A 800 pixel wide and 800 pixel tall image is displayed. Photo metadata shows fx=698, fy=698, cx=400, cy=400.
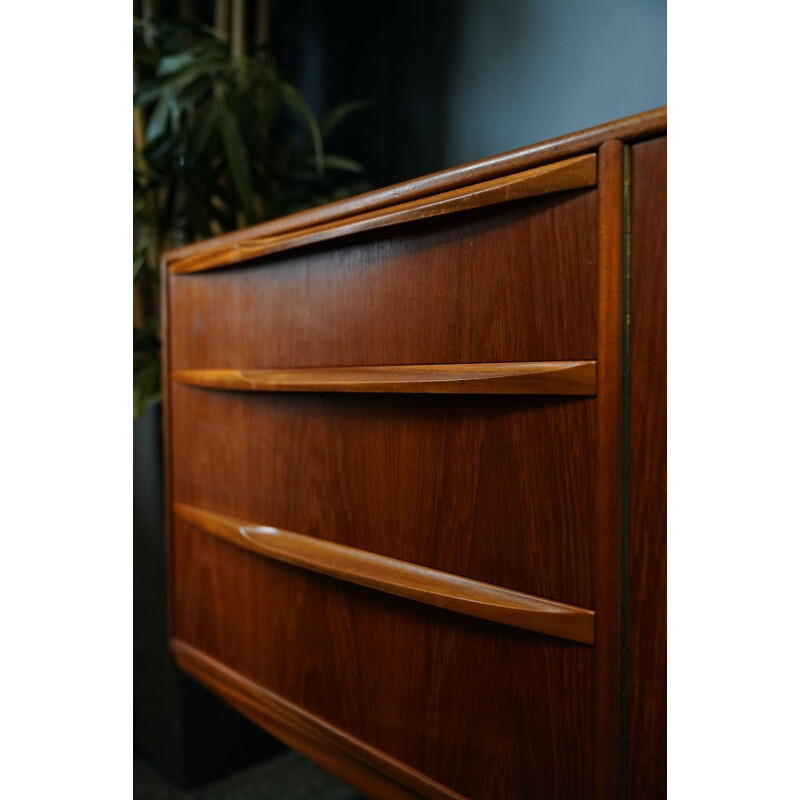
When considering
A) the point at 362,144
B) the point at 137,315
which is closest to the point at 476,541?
the point at 362,144

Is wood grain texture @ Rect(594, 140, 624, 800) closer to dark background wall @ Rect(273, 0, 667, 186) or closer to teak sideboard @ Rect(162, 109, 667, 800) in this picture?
teak sideboard @ Rect(162, 109, 667, 800)

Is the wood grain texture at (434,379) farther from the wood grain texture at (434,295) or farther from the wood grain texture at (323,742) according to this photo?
the wood grain texture at (323,742)

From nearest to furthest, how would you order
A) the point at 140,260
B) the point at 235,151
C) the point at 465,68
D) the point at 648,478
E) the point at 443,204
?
the point at 648,478
the point at 443,204
the point at 465,68
the point at 235,151
the point at 140,260

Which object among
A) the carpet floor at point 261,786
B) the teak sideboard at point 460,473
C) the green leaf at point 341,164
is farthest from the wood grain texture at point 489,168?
the carpet floor at point 261,786

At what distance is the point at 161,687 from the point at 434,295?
945 mm

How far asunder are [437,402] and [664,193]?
27cm

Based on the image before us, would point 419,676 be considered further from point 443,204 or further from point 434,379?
point 443,204

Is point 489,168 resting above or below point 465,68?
below

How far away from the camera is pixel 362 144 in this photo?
1.36m

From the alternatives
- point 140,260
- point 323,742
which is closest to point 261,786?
point 323,742

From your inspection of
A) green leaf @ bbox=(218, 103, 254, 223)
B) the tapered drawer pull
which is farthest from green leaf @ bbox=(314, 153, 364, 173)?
the tapered drawer pull

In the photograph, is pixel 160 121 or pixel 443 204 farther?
pixel 160 121

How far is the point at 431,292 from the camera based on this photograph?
67 centimetres

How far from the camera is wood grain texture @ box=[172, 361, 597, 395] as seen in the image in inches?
22.1
